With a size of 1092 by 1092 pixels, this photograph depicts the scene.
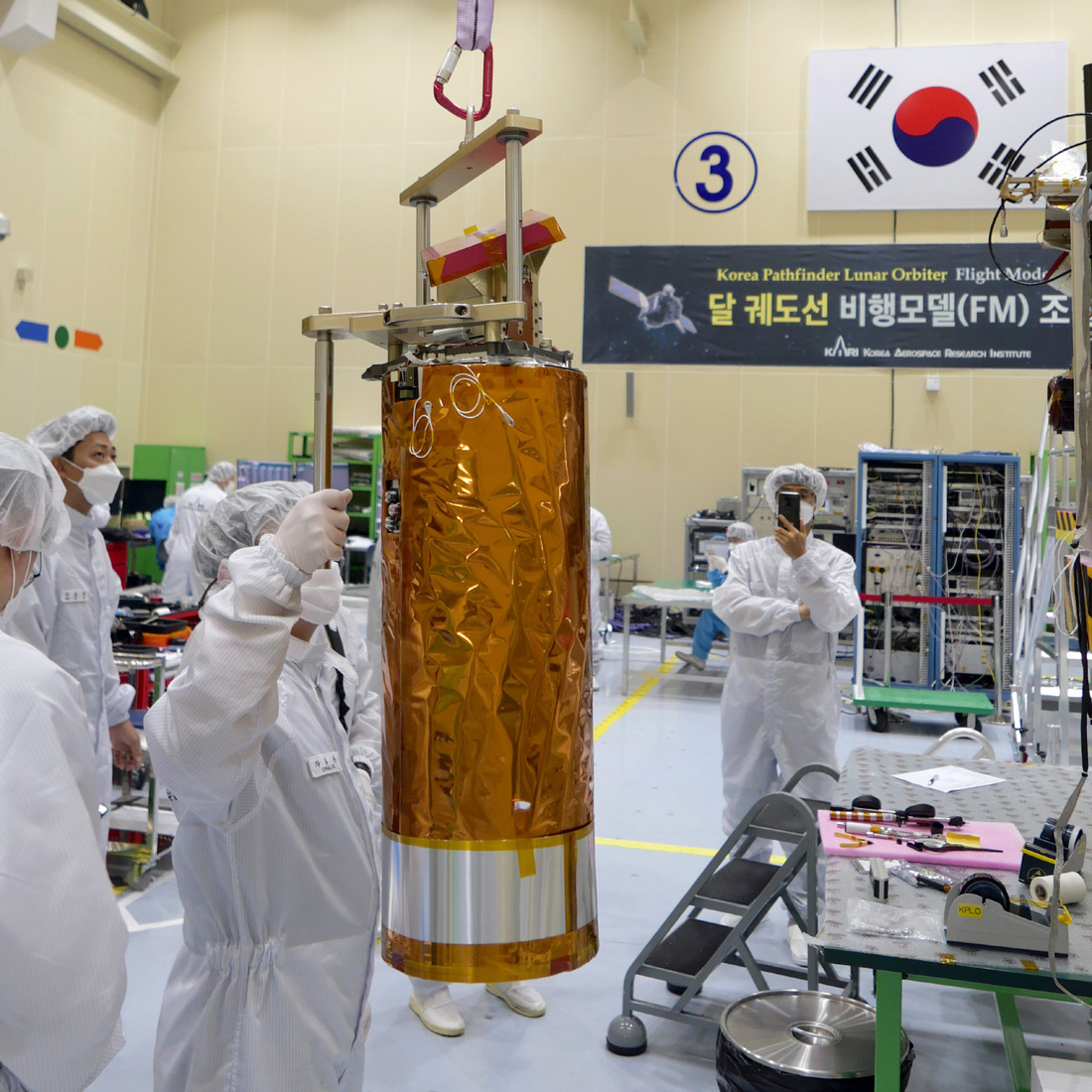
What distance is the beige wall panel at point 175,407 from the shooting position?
11641 mm

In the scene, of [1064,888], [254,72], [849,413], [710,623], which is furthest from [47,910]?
[254,72]

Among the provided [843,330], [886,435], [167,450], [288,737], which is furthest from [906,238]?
[288,737]

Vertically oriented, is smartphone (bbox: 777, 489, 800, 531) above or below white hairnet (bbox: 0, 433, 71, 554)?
above

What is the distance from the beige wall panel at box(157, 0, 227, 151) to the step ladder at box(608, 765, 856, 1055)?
11158 mm

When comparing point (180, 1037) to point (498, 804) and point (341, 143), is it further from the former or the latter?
point (341, 143)

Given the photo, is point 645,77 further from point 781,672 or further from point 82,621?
point 82,621

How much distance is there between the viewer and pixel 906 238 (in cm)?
972

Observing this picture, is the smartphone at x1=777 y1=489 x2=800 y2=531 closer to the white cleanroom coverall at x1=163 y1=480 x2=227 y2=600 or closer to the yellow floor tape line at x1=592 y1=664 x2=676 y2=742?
the yellow floor tape line at x1=592 y1=664 x2=676 y2=742

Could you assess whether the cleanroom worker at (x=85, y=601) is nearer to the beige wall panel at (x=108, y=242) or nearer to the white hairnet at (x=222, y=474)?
the white hairnet at (x=222, y=474)

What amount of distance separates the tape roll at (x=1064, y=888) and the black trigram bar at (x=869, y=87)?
939 cm

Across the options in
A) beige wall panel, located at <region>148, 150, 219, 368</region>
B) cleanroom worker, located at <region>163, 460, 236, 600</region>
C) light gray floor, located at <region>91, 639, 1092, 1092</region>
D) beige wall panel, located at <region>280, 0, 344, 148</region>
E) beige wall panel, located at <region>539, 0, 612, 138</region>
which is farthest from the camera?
beige wall panel, located at <region>148, 150, 219, 368</region>

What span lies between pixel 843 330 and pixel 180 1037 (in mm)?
9158

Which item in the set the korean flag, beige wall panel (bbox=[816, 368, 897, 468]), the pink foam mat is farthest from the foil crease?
the korean flag

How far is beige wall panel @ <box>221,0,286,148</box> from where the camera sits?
37.2 ft
